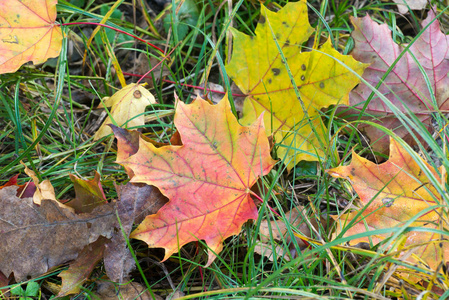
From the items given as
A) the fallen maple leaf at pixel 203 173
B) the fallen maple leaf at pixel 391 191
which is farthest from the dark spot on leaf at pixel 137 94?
the fallen maple leaf at pixel 391 191

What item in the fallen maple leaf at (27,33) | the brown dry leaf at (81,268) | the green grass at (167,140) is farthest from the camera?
the fallen maple leaf at (27,33)

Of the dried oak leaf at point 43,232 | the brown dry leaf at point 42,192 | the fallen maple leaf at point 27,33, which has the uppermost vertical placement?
the fallen maple leaf at point 27,33

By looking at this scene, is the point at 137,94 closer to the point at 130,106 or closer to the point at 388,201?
the point at 130,106

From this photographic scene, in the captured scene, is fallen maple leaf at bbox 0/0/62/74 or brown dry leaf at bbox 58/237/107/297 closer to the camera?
brown dry leaf at bbox 58/237/107/297

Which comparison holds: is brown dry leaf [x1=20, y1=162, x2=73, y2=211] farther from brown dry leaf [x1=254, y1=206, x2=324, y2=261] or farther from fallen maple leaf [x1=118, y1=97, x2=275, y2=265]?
brown dry leaf [x1=254, y1=206, x2=324, y2=261]

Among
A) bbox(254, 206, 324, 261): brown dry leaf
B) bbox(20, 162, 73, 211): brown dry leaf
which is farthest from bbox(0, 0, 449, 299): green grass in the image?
bbox(20, 162, 73, 211): brown dry leaf

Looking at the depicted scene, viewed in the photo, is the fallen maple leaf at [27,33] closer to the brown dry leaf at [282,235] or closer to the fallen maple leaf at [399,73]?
the brown dry leaf at [282,235]
